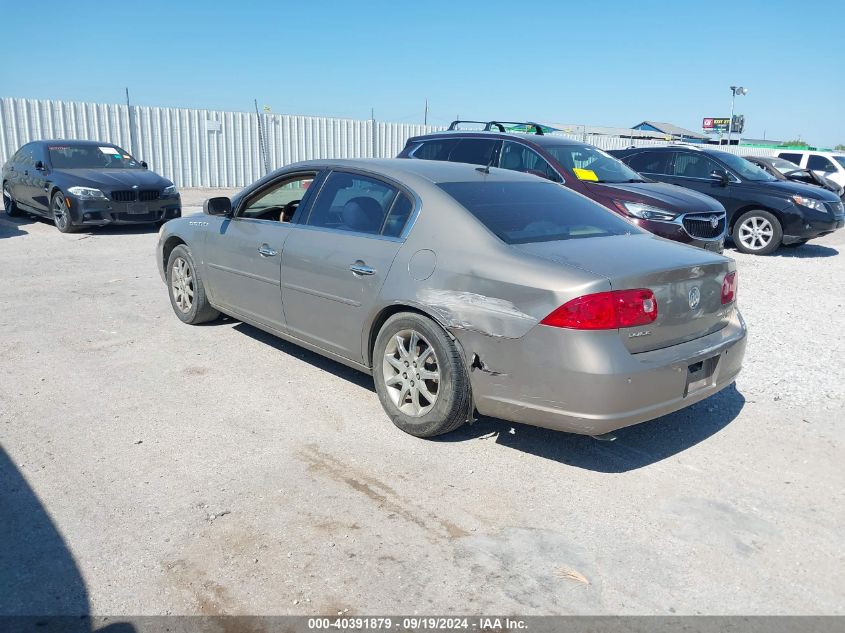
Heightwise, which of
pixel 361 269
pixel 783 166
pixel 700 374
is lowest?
pixel 700 374

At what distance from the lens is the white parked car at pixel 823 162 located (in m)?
20.9

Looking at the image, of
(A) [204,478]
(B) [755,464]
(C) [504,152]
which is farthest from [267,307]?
(C) [504,152]

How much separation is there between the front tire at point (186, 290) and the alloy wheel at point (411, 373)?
257cm

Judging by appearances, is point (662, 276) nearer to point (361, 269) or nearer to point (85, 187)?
point (361, 269)

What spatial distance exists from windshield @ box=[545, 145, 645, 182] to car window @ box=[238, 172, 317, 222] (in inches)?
188

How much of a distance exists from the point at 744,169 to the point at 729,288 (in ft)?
29.8

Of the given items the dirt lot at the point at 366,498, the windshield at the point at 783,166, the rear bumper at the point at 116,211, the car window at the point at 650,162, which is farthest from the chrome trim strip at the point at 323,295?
the windshield at the point at 783,166

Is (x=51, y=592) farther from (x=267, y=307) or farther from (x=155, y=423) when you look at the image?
(x=267, y=307)

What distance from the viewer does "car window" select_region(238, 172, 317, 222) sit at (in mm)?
5605

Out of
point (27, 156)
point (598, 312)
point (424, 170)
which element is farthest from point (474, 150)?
point (27, 156)

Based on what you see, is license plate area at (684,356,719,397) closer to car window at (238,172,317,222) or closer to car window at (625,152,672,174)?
car window at (238,172,317,222)

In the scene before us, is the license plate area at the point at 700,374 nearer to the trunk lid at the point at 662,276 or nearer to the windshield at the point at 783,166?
the trunk lid at the point at 662,276

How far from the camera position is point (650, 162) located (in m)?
12.9

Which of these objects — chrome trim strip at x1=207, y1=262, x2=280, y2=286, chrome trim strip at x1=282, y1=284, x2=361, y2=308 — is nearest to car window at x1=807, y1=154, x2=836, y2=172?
chrome trim strip at x1=207, y1=262, x2=280, y2=286
